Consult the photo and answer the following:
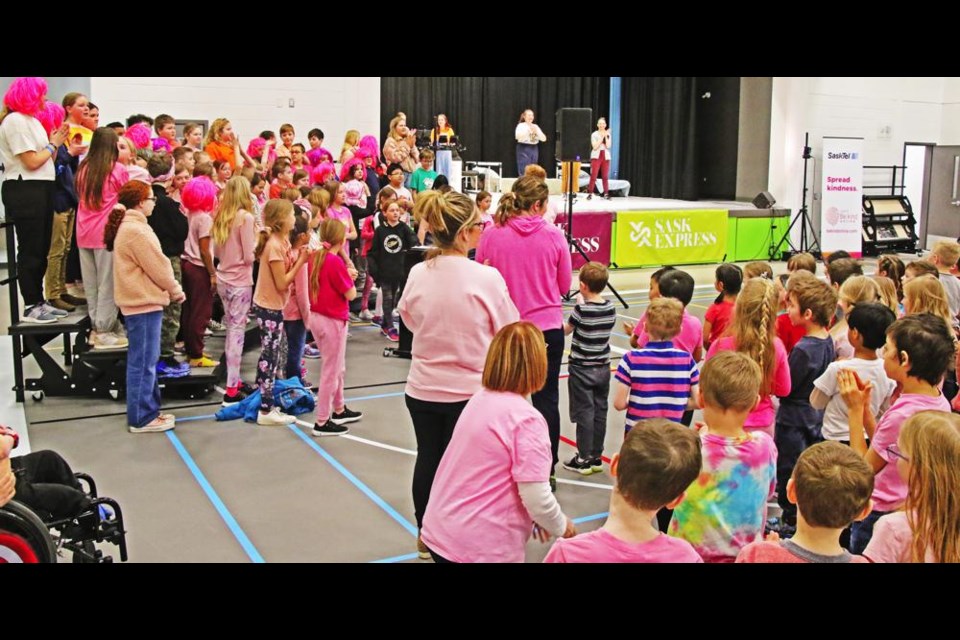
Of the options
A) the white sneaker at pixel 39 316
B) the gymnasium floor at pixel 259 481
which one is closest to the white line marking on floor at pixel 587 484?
the gymnasium floor at pixel 259 481

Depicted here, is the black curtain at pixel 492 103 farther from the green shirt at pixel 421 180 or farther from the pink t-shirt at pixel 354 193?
the pink t-shirt at pixel 354 193

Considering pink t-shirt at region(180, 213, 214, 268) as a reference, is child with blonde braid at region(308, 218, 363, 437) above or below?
below

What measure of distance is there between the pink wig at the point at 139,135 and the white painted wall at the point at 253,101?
18.9ft

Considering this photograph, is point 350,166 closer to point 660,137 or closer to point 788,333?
point 788,333

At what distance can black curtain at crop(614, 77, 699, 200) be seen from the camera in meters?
19.0

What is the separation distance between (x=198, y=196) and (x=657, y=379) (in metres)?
4.19

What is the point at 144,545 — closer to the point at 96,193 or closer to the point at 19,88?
the point at 96,193

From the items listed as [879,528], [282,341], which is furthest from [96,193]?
[879,528]

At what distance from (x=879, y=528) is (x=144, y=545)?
3218 mm

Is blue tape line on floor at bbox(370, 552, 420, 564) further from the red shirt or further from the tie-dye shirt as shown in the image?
the red shirt

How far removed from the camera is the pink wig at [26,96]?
5.92 metres

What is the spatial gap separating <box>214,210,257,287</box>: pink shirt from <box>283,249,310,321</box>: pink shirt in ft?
1.56

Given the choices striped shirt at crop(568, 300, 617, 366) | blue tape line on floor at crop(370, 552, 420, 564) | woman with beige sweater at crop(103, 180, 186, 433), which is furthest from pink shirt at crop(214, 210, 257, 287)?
blue tape line on floor at crop(370, 552, 420, 564)

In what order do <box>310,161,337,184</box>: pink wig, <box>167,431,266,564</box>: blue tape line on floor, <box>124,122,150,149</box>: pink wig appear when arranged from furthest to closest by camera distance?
<box>310,161,337,184</box>: pink wig
<box>124,122,150,149</box>: pink wig
<box>167,431,266,564</box>: blue tape line on floor
